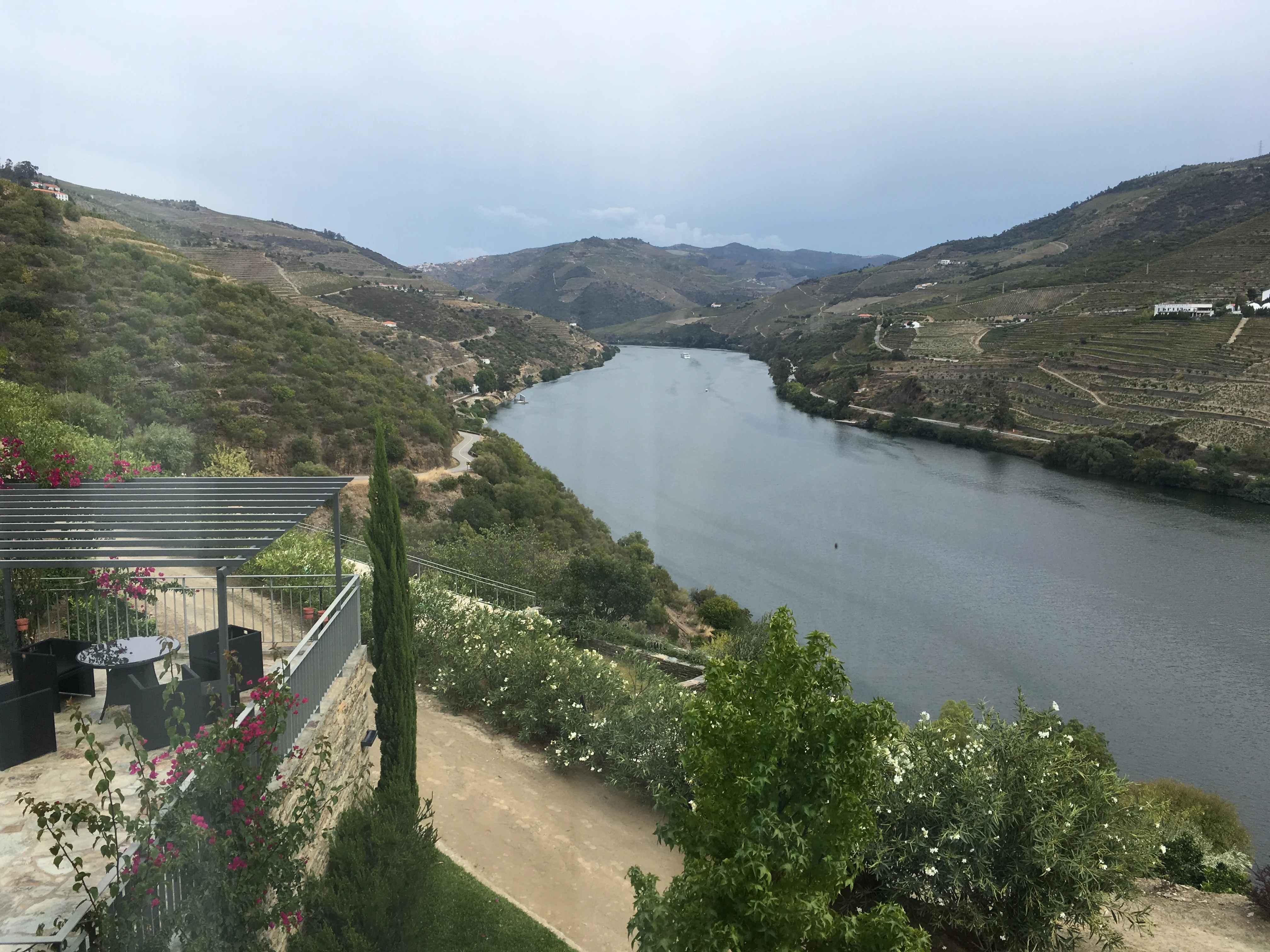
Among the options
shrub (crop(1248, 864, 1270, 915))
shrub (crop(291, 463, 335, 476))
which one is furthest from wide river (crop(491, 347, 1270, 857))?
shrub (crop(291, 463, 335, 476))

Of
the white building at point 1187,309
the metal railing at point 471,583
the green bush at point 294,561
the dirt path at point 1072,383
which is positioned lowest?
the metal railing at point 471,583

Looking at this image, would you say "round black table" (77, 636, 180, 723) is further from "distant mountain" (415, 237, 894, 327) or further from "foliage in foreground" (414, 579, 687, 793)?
"distant mountain" (415, 237, 894, 327)

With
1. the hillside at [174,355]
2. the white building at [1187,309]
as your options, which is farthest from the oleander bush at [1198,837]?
the white building at [1187,309]

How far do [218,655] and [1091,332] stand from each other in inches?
2128

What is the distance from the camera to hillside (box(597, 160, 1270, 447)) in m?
37.9

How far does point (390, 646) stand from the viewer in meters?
5.02

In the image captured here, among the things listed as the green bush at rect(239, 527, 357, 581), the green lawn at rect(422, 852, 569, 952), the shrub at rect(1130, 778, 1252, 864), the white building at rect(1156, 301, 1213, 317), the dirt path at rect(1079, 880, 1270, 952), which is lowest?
the shrub at rect(1130, 778, 1252, 864)

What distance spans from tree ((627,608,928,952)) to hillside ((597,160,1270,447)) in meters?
38.0

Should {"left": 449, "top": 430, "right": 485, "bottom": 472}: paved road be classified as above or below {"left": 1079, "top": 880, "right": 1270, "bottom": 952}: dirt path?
below

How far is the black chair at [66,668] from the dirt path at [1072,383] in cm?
4427

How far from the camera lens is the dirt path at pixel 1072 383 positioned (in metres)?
39.6

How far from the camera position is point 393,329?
50.3 meters

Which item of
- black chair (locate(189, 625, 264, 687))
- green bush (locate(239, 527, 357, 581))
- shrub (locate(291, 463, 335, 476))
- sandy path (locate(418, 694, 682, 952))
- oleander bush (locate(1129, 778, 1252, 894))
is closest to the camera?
black chair (locate(189, 625, 264, 687))

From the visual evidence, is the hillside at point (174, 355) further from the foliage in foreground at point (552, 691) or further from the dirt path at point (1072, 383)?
the dirt path at point (1072, 383)
